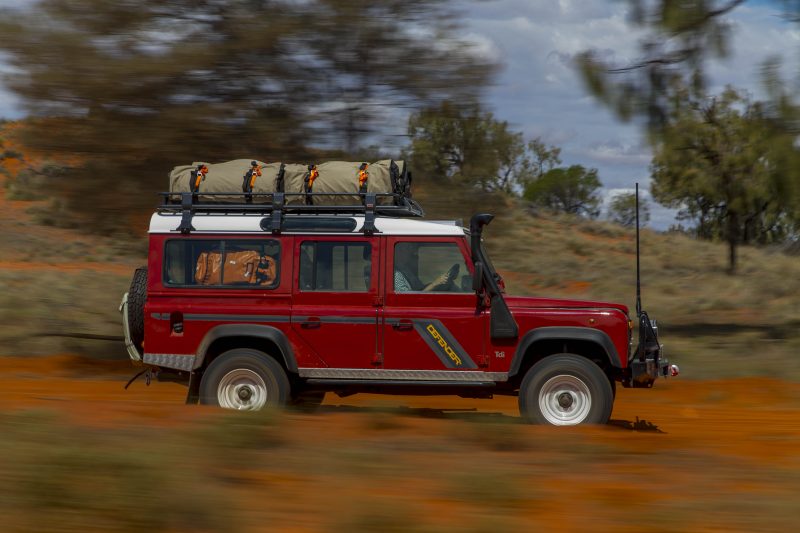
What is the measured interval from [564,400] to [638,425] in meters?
1.28

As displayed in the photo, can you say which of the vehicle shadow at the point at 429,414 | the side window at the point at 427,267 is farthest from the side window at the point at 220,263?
the vehicle shadow at the point at 429,414

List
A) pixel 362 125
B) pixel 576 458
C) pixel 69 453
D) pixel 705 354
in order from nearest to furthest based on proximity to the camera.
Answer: pixel 69 453 < pixel 576 458 < pixel 362 125 < pixel 705 354

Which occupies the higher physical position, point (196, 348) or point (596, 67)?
point (596, 67)

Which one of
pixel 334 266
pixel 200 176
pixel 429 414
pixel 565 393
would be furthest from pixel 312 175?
pixel 565 393

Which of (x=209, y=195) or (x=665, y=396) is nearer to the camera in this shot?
(x=209, y=195)

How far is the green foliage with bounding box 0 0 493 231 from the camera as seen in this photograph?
13.0 meters

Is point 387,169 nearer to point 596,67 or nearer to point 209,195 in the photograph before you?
point 209,195

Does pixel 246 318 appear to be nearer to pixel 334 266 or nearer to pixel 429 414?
pixel 334 266

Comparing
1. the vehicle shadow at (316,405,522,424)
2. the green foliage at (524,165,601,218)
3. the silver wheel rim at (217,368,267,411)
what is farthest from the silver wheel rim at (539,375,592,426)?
the green foliage at (524,165,601,218)

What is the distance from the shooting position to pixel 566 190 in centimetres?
6125

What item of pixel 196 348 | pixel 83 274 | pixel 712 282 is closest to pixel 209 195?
pixel 196 348

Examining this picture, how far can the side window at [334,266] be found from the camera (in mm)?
9188

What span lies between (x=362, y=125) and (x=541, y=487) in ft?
28.1

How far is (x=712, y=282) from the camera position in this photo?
1216 inches
